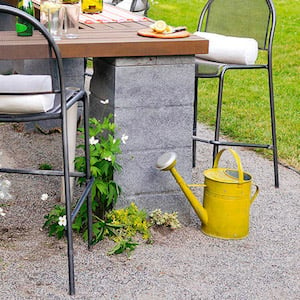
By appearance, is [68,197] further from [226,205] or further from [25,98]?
[226,205]

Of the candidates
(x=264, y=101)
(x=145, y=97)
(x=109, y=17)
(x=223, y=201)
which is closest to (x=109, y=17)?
(x=109, y=17)

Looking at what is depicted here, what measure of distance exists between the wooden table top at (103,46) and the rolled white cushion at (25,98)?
0.10 meters

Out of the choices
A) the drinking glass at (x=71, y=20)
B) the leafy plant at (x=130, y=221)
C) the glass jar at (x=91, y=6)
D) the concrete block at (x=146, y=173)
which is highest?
the drinking glass at (x=71, y=20)

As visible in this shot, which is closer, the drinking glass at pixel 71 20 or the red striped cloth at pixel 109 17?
the drinking glass at pixel 71 20

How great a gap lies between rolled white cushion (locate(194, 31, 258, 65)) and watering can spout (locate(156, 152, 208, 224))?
2.60ft

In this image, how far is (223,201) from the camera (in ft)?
11.1

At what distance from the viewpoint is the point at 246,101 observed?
20.8 feet

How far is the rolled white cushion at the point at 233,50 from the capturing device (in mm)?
3898

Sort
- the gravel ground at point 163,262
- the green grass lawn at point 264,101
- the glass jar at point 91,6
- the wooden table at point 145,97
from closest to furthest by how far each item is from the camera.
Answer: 1. the gravel ground at point 163,262
2. the wooden table at point 145,97
3. the glass jar at point 91,6
4. the green grass lawn at point 264,101

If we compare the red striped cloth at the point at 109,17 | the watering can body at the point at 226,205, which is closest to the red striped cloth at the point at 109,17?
the red striped cloth at the point at 109,17

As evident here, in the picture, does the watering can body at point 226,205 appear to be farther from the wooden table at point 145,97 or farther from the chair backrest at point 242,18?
the chair backrest at point 242,18

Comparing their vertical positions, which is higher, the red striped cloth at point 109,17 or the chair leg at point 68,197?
the red striped cloth at point 109,17

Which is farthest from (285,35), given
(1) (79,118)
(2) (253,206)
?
(2) (253,206)

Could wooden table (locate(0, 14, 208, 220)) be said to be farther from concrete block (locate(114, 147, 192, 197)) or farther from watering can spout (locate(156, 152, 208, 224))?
watering can spout (locate(156, 152, 208, 224))
